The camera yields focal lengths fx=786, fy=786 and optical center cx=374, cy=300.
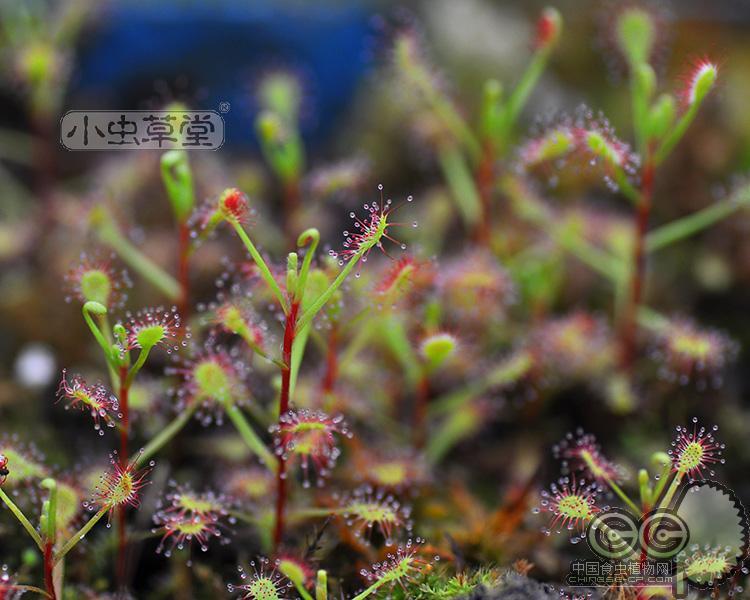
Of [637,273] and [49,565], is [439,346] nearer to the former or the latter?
[637,273]

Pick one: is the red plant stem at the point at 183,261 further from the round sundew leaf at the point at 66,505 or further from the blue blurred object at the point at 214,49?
the blue blurred object at the point at 214,49

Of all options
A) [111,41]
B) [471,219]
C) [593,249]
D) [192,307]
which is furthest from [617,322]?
[111,41]

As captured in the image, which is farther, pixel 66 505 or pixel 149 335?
pixel 66 505

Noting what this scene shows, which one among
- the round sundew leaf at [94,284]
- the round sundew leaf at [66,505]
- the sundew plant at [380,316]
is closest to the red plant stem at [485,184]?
the sundew plant at [380,316]

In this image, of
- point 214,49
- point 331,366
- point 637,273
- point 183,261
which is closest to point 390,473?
point 331,366

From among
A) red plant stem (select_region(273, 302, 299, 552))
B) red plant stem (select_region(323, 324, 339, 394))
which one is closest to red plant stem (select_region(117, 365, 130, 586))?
red plant stem (select_region(273, 302, 299, 552))

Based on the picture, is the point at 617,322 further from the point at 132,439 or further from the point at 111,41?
the point at 111,41
